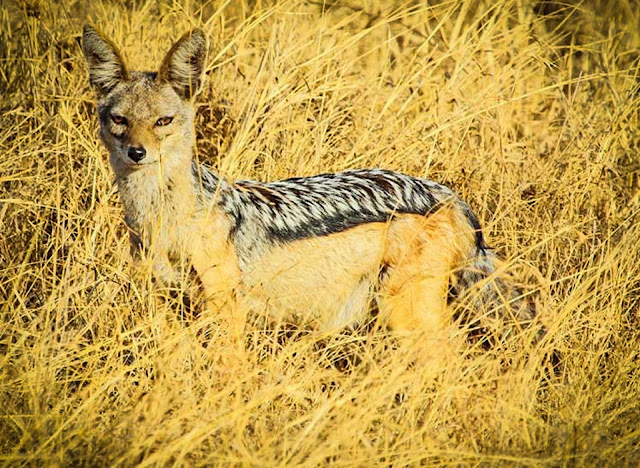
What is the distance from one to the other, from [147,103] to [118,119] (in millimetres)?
170

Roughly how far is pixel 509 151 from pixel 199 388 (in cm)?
331

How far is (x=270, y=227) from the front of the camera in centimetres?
481

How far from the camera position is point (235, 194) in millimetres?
4871

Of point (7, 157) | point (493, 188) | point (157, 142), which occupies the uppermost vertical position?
point (157, 142)

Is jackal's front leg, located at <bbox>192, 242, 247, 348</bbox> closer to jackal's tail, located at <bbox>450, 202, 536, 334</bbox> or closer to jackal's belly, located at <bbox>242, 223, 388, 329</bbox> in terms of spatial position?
jackal's belly, located at <bbox>242, 223, 388, 329</bbox>

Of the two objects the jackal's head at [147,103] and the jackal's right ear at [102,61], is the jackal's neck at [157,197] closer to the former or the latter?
the jackal's head at [147,103]

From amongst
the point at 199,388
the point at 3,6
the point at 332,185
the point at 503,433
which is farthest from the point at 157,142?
the point at 3,6

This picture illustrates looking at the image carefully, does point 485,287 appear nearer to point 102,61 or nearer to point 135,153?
point 135,153

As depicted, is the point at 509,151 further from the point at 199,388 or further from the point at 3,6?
the point at 3,6

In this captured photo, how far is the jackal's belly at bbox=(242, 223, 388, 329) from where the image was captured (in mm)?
4723

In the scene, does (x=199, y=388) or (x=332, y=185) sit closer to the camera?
(x=199, y=388)

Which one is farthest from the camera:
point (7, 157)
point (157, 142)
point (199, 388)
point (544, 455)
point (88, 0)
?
point (88, 0)

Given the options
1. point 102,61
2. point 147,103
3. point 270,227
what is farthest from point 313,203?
point 102,61

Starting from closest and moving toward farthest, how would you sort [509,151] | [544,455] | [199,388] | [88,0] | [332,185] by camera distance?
[544,455] < [199,388] < [332,185] < [509,151] < [88,0]
